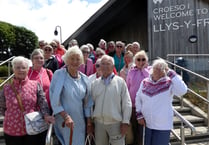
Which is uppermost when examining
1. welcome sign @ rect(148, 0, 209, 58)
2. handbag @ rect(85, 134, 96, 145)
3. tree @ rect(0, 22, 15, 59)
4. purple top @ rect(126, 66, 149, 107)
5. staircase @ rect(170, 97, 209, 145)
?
tree @ rect(0, 22, 15, 59)

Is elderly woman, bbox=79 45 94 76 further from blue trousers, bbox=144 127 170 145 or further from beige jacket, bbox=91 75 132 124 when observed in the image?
blue trousers, bbox=144 127 170 145

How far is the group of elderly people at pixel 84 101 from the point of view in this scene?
2971mm

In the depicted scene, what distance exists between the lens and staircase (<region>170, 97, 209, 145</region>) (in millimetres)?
5129

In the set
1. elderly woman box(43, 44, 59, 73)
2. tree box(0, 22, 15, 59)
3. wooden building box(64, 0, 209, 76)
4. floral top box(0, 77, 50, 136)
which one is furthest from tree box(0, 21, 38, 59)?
floral top box(0, 77, 50, 136)

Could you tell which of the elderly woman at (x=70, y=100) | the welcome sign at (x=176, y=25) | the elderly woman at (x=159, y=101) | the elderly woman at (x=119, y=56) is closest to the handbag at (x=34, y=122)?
the elderly woman at (x=70, y=100)

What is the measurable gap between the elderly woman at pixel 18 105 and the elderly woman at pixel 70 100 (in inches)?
6.0

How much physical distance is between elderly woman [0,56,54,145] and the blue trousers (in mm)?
1209

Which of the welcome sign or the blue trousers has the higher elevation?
the welcome sign

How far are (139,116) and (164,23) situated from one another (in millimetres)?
7391

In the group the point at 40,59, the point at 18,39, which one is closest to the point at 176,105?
the point at 40,59

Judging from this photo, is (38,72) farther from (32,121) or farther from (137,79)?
(137,79)

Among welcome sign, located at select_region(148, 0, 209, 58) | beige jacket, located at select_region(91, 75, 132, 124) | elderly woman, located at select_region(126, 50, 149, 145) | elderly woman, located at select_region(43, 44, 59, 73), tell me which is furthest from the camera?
welcome sign, located at select_region(148, 0, 209, 58)

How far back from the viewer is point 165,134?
3342mm

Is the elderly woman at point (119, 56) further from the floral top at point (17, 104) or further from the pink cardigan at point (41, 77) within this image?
the floral top at point (17, 104)
